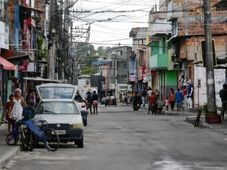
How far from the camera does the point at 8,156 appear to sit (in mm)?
17625

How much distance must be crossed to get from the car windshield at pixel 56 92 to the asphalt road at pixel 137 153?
6.20 metres

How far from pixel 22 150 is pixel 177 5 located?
134 feet

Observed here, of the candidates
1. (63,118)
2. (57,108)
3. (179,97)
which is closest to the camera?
(63,118)

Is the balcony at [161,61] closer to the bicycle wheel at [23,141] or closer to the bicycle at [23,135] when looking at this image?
the bicycle at [23,135]

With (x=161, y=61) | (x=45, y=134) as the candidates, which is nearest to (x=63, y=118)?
(x=45, y=134)

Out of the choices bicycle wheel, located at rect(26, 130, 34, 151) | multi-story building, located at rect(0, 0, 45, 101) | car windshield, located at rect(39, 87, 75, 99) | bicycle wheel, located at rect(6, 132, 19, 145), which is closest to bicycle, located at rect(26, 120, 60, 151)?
bicycle wheel, located at rect(26, 130, 34, 151)

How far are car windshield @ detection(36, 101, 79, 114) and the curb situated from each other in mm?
2358

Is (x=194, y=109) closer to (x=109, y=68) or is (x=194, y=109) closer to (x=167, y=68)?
(x=167, y=68)

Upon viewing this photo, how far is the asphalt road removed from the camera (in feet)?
53.9

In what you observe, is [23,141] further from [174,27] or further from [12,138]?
[174,27]

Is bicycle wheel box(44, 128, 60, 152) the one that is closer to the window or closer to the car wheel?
the car wheel

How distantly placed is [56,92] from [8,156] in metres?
17.6

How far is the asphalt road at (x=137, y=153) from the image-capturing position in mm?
16438

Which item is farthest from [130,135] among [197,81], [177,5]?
[177,5]
